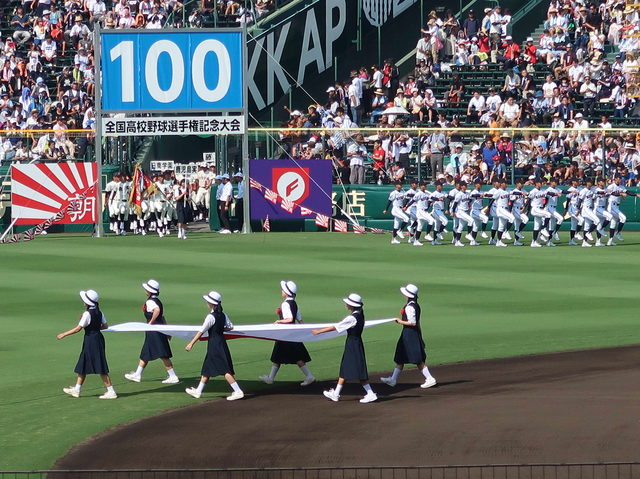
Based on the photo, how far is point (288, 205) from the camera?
120 ft

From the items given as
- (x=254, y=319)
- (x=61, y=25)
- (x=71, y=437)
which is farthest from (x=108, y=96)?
(x=71, y=437)

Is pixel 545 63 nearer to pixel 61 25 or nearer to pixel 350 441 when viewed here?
pixel 61 25

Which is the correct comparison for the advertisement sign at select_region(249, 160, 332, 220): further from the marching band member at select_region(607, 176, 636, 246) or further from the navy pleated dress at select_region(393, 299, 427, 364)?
the navy pleated dress at select_region(393, 299, 427, 364)

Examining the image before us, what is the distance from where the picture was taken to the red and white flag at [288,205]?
36.6 metres

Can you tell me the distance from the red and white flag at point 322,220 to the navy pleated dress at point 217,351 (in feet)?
76.1

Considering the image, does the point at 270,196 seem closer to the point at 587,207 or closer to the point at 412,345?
the point at 587,207

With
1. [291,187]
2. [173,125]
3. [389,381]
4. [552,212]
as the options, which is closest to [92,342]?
[389,381]

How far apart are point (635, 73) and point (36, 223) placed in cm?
2118

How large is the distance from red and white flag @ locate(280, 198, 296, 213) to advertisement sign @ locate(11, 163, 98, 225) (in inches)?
241

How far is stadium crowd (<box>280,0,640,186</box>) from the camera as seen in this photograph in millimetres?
36188

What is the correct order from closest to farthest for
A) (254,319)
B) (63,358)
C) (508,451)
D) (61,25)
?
1. (508,451)
2. (63,358)
3. (254,319)
4. (61,25)

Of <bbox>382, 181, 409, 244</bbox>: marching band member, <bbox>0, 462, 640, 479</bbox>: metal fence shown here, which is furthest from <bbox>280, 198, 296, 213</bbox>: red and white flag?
<bbox>0, 462, 640, 479</bbox>: metal fence

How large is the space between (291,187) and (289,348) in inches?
893

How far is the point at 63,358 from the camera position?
16344 millimetres
